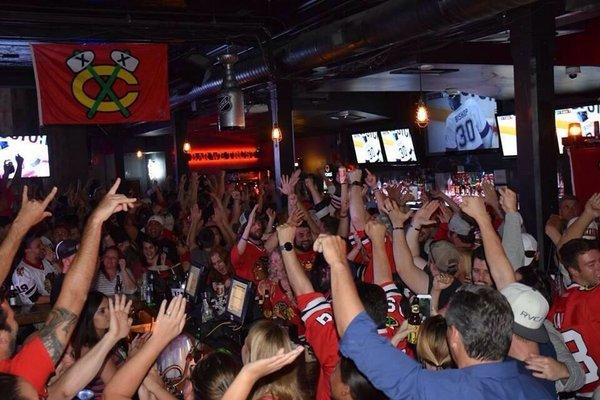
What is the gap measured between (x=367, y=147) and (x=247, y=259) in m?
13.9

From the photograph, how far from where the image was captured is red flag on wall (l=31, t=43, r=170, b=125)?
25.9ft

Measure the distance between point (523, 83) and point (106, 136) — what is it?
20.2 meters

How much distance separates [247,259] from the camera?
6.49 metres

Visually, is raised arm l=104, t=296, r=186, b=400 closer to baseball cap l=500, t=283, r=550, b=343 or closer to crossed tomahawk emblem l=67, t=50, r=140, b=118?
baseball cap l=500, t=283, r=550, b=343

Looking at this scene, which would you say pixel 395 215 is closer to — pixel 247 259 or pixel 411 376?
pixel 247 259

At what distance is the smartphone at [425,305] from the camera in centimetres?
416

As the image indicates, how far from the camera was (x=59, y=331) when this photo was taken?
314 cm

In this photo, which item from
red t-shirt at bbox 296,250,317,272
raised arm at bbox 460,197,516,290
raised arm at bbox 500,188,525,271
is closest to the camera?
raised arm at bbox 460,197,516,290

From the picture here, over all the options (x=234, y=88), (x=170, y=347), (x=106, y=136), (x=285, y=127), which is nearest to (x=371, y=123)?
(x=285, y=127)

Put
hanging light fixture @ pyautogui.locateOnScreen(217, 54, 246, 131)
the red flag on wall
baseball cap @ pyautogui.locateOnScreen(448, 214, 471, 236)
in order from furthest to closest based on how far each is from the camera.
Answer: the red flag on wall, hanging light fixture @ pyautogui.locateOnScreen(217, 54, 246, 131), baseball cap @ pyautogui.locateOnScreen(448, 214, 471, 236)

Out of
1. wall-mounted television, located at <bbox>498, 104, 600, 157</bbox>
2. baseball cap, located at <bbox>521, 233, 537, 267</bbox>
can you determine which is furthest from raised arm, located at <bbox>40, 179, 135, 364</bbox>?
wall-mounted television, located at <bbox>498, 104, 600, 157</bbox>

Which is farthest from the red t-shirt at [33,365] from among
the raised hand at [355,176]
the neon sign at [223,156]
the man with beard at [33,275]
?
the neon sign at [223,156]

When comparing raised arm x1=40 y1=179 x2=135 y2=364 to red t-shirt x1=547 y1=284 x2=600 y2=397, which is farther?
red t-shirt x1=547 y1=284 x2=600 y2=397

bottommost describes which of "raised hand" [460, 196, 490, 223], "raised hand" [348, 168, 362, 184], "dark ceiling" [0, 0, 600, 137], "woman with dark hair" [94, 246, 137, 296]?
"woman with dark hair" [94, 246, 137, 296]
